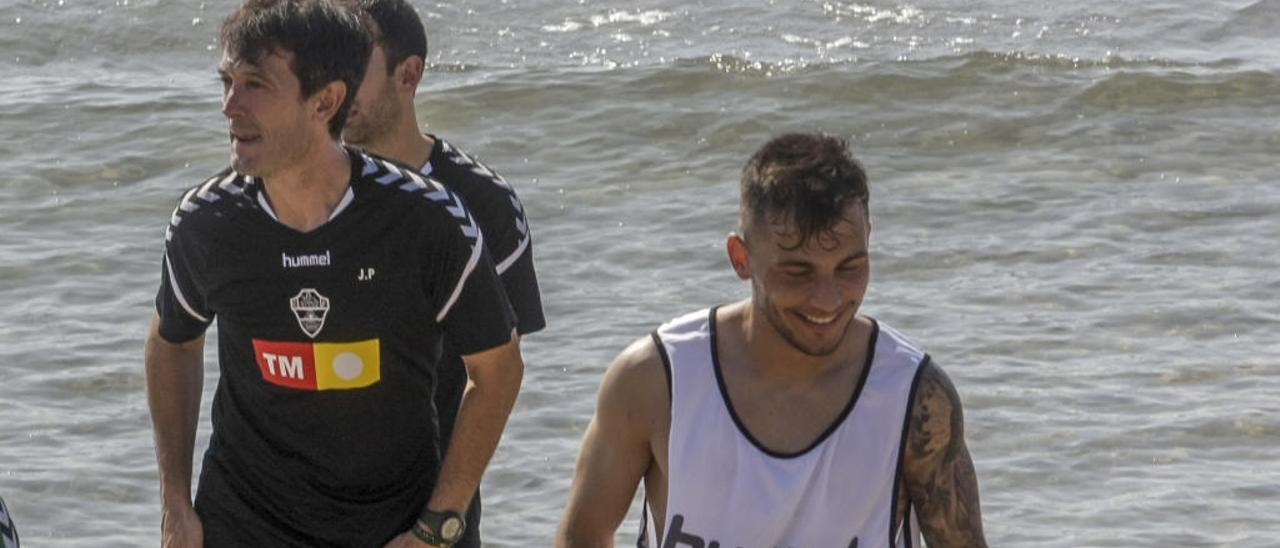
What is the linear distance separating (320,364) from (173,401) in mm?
367

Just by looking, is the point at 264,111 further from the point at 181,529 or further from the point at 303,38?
the point at 181,529

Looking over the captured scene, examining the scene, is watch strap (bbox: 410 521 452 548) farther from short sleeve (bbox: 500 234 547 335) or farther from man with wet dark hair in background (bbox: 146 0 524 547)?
short sleeve (bbox: 500 234 547 335)

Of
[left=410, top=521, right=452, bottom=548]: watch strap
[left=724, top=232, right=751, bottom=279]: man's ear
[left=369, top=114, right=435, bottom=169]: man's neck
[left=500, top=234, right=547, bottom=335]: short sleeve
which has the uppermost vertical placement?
[left=724, top=232, right=751, bottom=279]: man's ear

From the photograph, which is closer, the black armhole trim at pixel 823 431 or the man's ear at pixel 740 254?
the black armhole trim at pixel 823 431

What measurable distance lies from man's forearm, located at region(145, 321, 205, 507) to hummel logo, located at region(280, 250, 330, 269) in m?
0.37

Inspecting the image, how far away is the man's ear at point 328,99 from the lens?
12.8 ft

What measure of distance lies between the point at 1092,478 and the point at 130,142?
692 cm

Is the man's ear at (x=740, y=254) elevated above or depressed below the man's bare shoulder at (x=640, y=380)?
above

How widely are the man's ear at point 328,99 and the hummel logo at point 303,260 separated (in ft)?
0.78

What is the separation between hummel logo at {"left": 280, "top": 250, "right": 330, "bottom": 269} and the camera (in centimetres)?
392

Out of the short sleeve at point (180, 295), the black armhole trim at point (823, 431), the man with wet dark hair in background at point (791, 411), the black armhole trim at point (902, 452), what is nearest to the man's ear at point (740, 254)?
the man with wet dark hair in background at point (791, 411)

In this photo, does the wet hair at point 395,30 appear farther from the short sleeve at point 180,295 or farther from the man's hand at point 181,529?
the man's hand at point 181,529

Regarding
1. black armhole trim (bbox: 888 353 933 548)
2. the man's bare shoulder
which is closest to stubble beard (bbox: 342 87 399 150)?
the man's bare shoulder

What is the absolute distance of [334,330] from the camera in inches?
155
